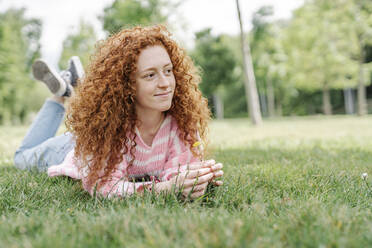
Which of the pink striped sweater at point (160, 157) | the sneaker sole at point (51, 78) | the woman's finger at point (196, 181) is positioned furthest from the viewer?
the sneaker sole at point (51, 78)

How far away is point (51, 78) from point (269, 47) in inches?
830

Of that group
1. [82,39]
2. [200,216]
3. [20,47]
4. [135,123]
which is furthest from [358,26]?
[20,47]

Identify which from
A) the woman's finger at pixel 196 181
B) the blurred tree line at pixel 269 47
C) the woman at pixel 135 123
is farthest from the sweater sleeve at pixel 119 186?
the blurred tree line at pixel 269 47

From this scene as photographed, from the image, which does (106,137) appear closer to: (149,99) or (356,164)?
(149,99)

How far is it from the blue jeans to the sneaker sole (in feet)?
0.60

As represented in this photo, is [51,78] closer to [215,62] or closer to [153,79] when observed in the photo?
[153,79]

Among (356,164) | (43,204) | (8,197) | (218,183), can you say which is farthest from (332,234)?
(356,164)

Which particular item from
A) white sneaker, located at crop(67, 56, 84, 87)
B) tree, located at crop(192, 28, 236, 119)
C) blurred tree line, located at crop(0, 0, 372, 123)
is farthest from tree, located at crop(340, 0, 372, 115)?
white sneaker, located at crop(67, 56, 84, 87)

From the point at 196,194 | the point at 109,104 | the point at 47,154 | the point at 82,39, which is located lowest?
the point at 196,194

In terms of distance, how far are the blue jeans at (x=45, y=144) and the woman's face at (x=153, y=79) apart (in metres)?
1.17

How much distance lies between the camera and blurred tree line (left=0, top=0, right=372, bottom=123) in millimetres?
17766

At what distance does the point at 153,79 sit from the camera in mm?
2334

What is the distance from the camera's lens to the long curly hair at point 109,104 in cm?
229

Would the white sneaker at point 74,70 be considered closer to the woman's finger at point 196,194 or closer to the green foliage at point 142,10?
the woman's finger at point 196,194
